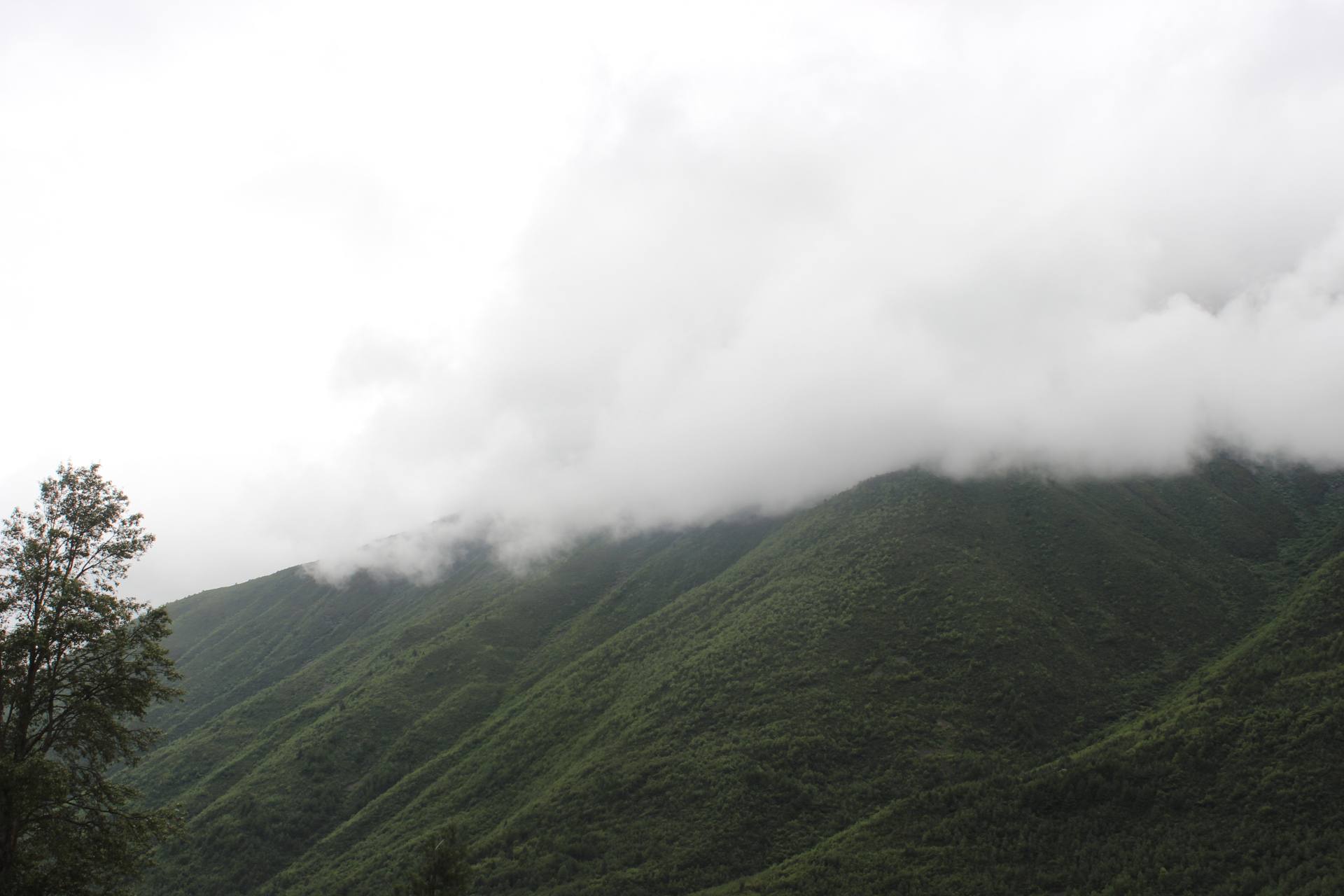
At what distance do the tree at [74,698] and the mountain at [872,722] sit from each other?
29.6 m

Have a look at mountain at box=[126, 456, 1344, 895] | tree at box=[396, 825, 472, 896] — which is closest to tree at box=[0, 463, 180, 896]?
tree at box=[396, 825, 472, 896]

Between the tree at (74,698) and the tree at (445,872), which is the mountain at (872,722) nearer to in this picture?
the tree at (445,872)

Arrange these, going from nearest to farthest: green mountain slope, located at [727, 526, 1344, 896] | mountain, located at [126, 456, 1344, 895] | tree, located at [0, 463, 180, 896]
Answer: tree, located at [0, 463, 180, 896] < green mountain slope, located at [727, 526, 1344, 896] < mountain, located at [126, 456, 1344, 895]

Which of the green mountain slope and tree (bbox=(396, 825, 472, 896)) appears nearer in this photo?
tree (bbox=(396, 825, 472, 896))

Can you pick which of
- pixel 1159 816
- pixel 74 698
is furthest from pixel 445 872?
pixel 1159 816

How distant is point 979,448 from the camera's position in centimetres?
13450

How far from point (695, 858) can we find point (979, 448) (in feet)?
330

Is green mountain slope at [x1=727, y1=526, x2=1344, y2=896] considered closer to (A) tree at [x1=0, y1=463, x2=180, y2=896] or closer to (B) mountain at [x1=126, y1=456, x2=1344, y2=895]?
(B) mountain at [x1=126, y1=456, x2=1344, y2=895]

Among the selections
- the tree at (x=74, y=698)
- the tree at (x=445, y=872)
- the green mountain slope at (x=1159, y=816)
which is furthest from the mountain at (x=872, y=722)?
the tree at (x=74, y=698)

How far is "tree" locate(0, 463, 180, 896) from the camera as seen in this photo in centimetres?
1845

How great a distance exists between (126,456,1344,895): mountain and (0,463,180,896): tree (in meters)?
29.6

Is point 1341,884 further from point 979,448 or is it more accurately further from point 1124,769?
point 979,448

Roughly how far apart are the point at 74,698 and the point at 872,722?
69.2 m

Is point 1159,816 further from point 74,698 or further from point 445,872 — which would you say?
point 74,698
